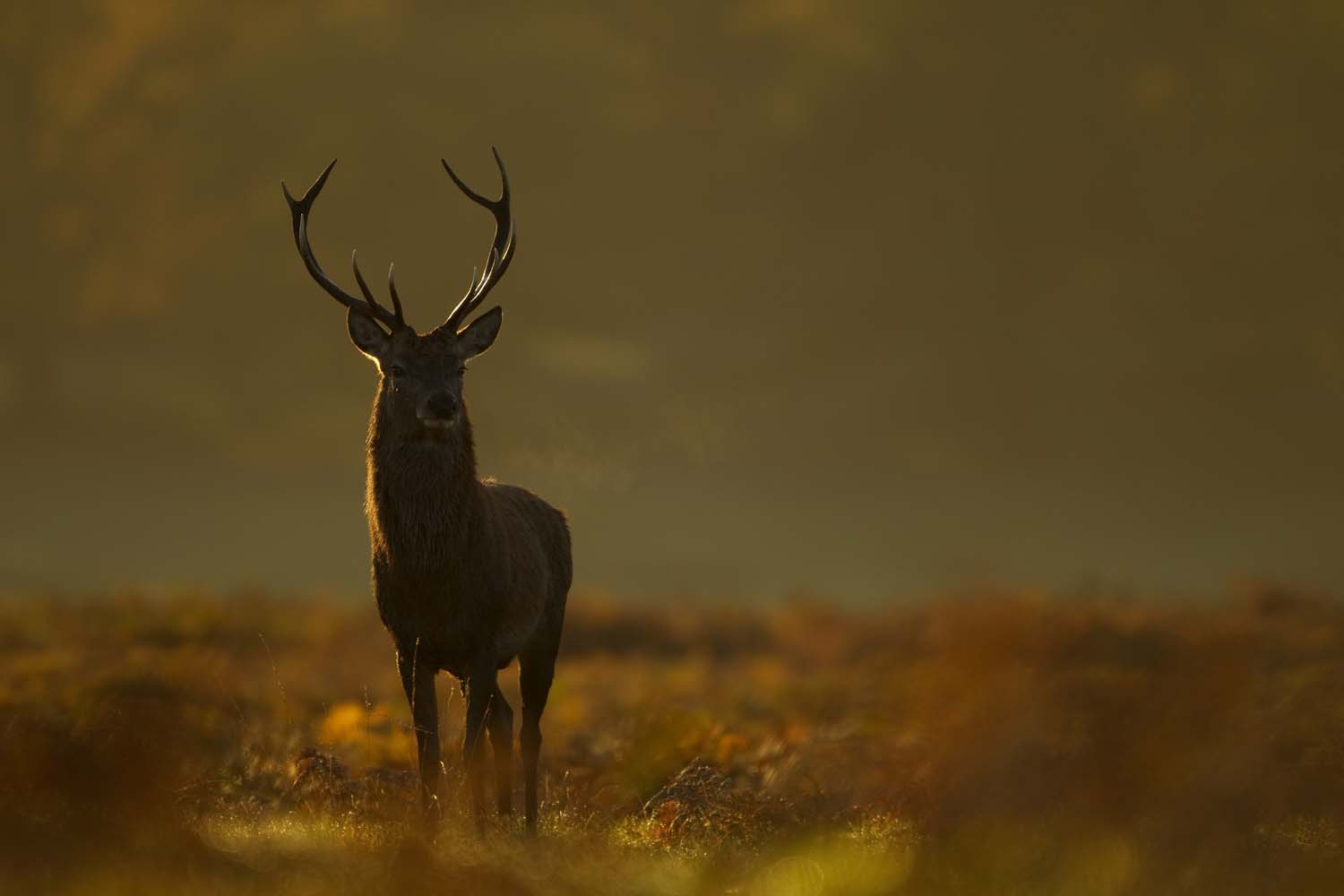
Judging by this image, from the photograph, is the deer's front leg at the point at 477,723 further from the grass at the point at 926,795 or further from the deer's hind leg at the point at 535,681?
the deer's hind leg at the point at 535,681

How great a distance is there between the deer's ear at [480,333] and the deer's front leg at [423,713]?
7.41 feet

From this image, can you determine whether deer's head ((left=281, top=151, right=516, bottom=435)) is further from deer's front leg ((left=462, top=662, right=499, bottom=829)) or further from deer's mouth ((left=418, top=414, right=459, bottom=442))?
deer's front leg ((left=462, top=662, right=499, bottom=829))

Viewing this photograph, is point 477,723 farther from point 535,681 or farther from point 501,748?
point 535,681

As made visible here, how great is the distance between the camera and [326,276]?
11.9 meters

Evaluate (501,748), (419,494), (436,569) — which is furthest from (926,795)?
(501,748)

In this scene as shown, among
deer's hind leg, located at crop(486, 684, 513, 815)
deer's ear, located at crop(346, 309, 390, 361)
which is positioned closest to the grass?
deer's hind leg, located at crop(486, 684, 513, 815)

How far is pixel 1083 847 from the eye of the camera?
21.6 ft

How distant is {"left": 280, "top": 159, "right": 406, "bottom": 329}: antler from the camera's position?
36.8 ft

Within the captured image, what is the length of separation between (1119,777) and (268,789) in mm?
7644

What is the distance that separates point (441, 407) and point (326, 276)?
6.38 ft

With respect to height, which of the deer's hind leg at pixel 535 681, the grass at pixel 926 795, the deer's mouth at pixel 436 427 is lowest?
the grass at pixel 926 795

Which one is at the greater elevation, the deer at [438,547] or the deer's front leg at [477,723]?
the deer at [438,547]

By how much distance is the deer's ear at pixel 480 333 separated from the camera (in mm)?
11461

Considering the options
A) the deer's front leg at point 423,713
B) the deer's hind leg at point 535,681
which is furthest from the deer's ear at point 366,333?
the deer's hind leg at point 535,681
